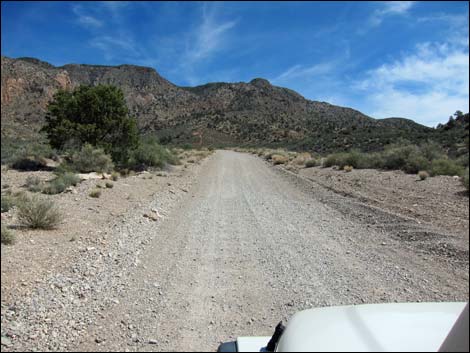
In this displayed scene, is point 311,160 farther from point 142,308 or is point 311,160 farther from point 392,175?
point 142,308

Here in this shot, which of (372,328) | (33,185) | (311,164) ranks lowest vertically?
(33,185)

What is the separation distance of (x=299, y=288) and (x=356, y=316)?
376cm

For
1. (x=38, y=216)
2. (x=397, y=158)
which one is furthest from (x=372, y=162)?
(x=38, y=216)

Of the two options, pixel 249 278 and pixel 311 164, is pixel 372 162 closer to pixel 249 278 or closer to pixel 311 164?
pixel 311 164

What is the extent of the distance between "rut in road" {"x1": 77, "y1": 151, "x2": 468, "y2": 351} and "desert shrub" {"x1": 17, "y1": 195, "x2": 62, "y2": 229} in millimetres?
2265

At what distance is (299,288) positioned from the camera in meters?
5.95

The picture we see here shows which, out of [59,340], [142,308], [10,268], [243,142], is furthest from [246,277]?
[243,142]

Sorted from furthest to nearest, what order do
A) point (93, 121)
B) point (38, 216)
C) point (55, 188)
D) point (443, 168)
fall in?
1. point (93, 121)
2. point (443, 168)
3. point (55, 188)
4. point (38, 216)

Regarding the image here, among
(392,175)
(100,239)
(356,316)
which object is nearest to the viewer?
(356,316)

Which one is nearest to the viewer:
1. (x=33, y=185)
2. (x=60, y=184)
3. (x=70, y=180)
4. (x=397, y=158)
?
(x=60, y=184)

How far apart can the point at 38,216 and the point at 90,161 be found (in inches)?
478

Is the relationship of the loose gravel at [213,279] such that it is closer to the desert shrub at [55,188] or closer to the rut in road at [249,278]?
the rut in road at [249,278]

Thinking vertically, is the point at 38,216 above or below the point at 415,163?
below

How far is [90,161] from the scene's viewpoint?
2045cm
